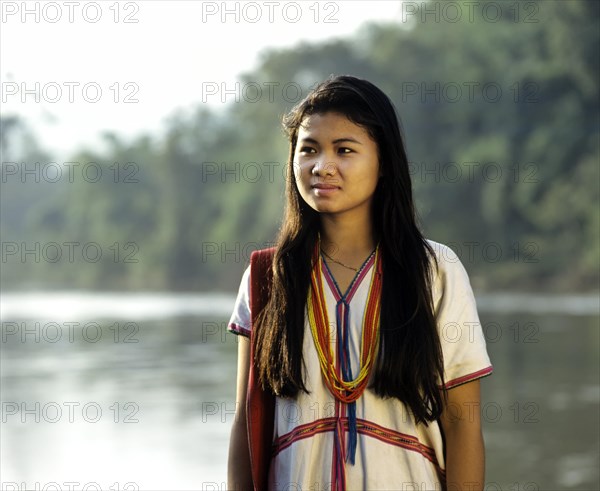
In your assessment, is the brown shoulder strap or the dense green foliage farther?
the dense green foliage

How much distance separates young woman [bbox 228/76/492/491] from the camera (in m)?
1.75

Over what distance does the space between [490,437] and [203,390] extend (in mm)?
3097

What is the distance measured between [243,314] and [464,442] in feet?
1.35

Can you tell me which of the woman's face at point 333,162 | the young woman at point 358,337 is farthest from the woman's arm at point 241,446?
the woman's face at point 333,162

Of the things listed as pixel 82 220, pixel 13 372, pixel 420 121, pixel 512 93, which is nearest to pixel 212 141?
pixel 82 220

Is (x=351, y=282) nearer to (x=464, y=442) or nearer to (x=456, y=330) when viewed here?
(x=456, y=330)

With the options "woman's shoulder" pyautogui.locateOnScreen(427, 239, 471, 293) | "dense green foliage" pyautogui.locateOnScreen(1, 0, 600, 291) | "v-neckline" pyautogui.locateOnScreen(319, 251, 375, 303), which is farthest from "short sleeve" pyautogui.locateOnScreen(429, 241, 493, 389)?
"dense green foliage" pyautogui.locateOnScreen(1, 0, 600, 291)

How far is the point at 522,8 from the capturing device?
31.1 metres

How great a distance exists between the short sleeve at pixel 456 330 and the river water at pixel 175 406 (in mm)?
3571

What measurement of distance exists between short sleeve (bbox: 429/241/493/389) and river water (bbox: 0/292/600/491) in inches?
141

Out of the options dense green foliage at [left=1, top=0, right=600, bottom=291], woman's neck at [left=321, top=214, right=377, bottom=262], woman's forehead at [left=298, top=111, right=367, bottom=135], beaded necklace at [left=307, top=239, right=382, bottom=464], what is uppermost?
dense green foliage at [left=1, top=0, right=600, bottom=291]

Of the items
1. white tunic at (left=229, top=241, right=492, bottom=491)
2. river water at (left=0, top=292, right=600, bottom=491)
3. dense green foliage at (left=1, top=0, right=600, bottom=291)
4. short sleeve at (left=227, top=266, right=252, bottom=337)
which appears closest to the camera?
white tunic at (left=229, top=241, right=492, bottom=491)

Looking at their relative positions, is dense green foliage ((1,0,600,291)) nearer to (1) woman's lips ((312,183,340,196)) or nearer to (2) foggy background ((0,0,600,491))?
(2) foggy background ((0,0,600,491))

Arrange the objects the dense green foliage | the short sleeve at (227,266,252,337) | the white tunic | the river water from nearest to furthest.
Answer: the white tunic < the short sleeve at (227,266,252,337) < the river water < the dense green foliage
